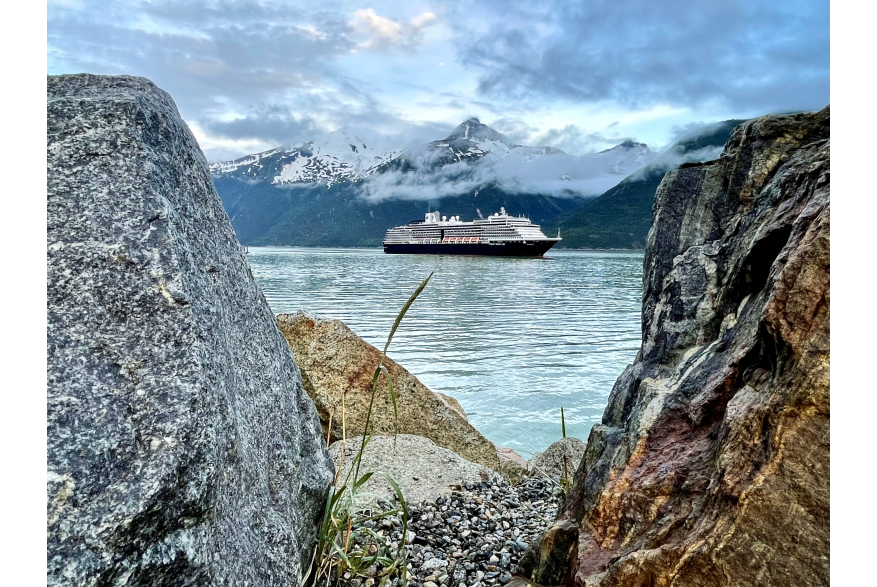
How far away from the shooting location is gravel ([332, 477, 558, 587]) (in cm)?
238

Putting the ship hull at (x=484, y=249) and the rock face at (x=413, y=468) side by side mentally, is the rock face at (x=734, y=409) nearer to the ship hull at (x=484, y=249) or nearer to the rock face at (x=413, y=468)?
the rock face at (x=413, y=468)

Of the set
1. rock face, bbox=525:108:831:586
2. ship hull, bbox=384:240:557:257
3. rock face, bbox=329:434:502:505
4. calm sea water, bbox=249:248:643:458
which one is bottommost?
calm sea water, bbox=249:248:643:458

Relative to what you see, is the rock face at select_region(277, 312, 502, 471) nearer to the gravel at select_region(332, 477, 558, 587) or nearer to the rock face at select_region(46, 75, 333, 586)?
the gravel at select_region(332, 477, 558, 587)

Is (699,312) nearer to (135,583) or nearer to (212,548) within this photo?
(212,548)

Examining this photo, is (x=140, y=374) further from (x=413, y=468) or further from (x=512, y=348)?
(x=512, y=348)

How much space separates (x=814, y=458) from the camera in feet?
4.69

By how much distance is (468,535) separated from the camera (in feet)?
9.11

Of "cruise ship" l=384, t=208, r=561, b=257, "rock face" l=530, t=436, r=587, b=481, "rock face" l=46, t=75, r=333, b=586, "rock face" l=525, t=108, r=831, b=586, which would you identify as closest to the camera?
"rock face" l=46, t=75, r=333, b=586

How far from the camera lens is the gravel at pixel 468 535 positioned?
2379mm

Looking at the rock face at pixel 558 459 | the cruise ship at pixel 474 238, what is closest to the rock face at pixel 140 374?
the rock face at pixel 558 459

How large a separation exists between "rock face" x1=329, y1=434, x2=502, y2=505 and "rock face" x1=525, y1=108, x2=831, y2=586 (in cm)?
120

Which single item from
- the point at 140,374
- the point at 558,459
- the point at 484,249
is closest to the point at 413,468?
the point at 558,459

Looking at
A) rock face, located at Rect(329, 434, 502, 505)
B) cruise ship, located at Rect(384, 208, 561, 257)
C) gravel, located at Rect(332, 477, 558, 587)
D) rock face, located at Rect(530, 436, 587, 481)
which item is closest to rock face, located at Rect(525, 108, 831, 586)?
gravel, located at Rect(332, 477, 558, 587)
